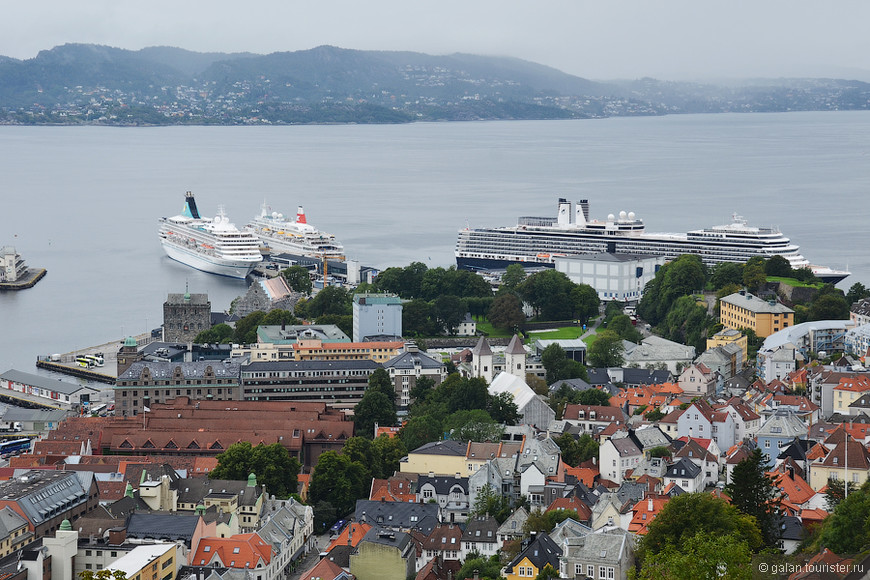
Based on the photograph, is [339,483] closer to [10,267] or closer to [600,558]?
[600,558]

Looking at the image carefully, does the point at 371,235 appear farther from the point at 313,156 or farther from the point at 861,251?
the point at 313,156

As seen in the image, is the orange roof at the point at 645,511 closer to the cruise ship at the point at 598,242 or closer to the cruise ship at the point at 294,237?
the cruise ship at the point at 598,242

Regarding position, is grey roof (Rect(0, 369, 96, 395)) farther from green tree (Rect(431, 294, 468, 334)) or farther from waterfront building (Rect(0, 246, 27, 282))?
waterfront building (Rect(0, 246, 27, 282))

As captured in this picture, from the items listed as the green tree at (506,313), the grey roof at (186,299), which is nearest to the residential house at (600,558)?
the green tree at (506,313)

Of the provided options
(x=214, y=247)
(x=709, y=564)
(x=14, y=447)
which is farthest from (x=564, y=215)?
(x=709, y=564)

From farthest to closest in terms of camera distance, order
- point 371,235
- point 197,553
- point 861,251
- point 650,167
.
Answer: point 650,167, point 371,235, point 861,251, point 197,553

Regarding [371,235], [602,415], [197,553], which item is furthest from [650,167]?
[197,553]
